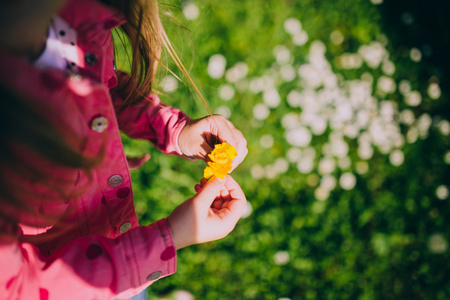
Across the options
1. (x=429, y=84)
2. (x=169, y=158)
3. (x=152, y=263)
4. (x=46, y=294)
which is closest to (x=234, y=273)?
(x=169, y=158)

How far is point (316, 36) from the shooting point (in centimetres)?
183

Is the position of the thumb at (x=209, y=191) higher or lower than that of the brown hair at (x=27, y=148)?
lower

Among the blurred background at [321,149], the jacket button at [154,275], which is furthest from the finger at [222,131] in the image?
the blurred background at [321,149]

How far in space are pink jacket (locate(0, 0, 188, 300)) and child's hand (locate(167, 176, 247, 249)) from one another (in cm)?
3

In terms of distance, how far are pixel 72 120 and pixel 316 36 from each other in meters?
1.53

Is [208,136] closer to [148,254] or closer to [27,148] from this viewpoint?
[148,254]

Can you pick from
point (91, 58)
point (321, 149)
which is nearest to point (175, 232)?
point (91, 58)

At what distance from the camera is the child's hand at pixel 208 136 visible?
878 millimetres

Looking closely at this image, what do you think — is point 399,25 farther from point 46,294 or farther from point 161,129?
point 46,294

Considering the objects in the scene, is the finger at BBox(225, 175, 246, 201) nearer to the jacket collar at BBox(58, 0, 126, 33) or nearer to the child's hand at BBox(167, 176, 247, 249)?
the child's hand at BBox(167, 176, 247, 249)

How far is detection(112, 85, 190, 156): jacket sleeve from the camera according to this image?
942mm

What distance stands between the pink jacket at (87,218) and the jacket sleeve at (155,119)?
0.51 ft

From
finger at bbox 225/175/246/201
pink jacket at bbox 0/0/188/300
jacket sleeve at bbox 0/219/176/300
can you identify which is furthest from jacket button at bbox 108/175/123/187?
finger at bbox 225/175/246/201

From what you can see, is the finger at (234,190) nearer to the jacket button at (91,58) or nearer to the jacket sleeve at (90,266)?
the jacket sleeve at (90,266)
